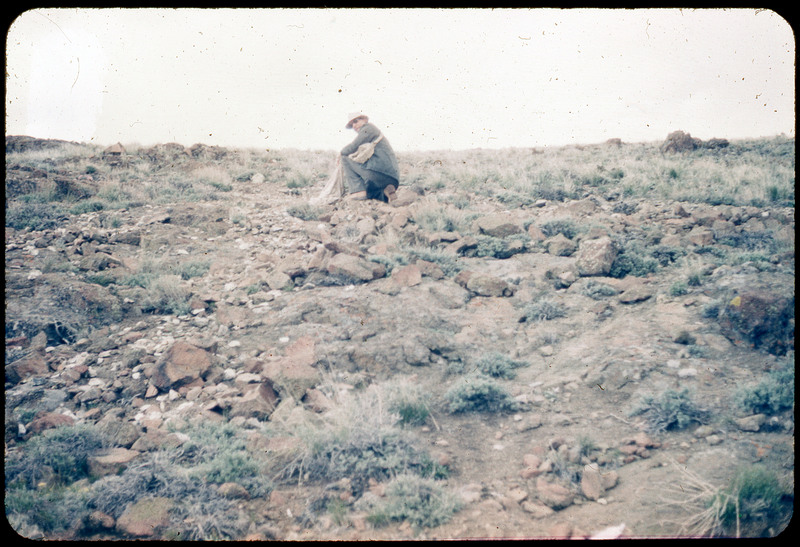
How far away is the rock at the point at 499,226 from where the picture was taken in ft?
21.9

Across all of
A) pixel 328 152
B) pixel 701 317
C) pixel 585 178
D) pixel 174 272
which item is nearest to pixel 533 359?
pixel 701 317

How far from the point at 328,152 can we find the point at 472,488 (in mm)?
13045

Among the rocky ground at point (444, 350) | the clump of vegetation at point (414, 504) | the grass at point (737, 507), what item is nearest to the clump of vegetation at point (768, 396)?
the rocky ground at point (444, 350)

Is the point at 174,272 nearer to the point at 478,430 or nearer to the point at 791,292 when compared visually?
the point at 478,430

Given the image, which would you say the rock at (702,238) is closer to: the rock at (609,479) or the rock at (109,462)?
the rock at (609,479)

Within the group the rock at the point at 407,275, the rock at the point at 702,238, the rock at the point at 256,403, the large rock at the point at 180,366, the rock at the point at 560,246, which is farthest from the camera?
the rock at the point at 560,246

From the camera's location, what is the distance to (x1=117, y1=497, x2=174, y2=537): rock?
2576 mm

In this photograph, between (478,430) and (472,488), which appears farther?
(478,430)

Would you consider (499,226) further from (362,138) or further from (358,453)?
(358,453)

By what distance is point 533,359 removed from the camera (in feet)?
13.8

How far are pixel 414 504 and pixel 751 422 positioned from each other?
231 cm

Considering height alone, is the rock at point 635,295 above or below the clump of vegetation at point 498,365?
above

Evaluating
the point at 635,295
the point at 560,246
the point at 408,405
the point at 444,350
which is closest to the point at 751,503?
the point at 408,405

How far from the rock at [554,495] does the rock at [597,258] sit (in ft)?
10.5
